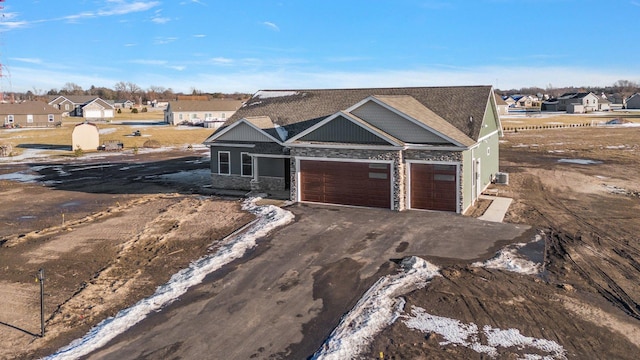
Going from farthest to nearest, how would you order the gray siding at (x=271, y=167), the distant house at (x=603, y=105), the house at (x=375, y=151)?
the distant house at (x=603, y=105) < the gray siding at (x=271, y=167) < the house at (x=375, y=151)

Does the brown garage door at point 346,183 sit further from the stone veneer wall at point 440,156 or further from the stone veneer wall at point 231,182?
the stone veneer wall at point 231,182

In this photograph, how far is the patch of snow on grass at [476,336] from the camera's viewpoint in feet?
33.9

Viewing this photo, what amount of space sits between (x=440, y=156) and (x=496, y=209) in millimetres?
4032

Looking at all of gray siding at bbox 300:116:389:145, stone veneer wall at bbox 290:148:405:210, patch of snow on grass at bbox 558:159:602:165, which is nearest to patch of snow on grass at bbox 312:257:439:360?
stone veneer wall at bbox 290:148:405:210

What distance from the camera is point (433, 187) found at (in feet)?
73.4

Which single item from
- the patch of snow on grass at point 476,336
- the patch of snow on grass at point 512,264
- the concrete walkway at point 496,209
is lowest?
the patch of snow on grass at point 476,336

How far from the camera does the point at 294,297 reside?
528 inches

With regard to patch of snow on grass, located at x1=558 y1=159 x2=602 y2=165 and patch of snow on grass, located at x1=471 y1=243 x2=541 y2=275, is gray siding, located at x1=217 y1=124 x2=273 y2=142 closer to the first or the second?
patch of snow on grass, located at x1=471 y1=243 x2=541 y2=275

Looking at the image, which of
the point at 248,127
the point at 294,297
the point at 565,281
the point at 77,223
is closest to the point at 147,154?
the point at 248,127

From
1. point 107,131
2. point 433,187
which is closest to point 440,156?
point 433,187

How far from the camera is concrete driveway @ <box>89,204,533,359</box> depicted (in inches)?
428

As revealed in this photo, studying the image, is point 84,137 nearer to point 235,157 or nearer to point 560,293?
point 235,157

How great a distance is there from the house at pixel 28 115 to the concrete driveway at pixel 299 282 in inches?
3201

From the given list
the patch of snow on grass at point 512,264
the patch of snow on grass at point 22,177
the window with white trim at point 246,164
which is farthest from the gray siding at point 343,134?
the patch of snow on grass at point 22,177
